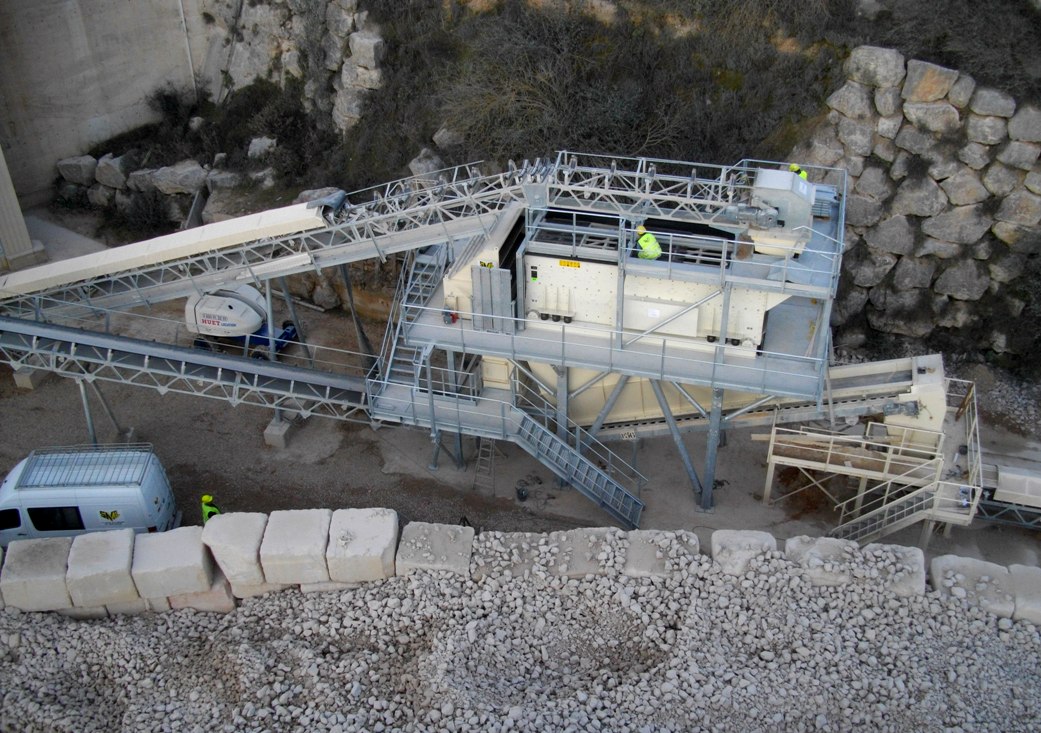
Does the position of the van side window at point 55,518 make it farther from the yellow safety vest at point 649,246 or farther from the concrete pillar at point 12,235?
the yellow safety vest at point 649,246

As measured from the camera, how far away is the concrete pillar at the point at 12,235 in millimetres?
24516

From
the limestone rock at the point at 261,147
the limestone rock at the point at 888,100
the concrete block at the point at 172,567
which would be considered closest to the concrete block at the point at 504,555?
the concrete block at the point at 172,567

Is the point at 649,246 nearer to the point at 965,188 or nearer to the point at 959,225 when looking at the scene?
the point at 965,188

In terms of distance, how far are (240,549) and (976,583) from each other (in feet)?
36.3

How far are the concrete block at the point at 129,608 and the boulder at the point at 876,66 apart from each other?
65.0 feet

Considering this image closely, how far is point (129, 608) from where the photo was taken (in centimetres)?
1464

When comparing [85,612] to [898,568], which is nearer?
[898,568]

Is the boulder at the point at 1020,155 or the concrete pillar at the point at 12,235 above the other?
the boulder at the point at 1020,155

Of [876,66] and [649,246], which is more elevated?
[876,66]

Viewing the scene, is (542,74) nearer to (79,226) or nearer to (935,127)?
(935,127)

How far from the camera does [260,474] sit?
20.5 metres

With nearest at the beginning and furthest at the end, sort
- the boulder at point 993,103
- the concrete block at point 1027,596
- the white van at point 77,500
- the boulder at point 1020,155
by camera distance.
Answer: the concrete block at point 1027,596 → the white van at point 77,500 → the boulder at point 993,103 → the boulder at point 1020,155

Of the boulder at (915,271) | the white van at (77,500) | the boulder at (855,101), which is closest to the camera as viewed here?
the white van at (77,500)

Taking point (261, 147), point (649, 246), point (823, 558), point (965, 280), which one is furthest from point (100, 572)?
point (965, 280)
